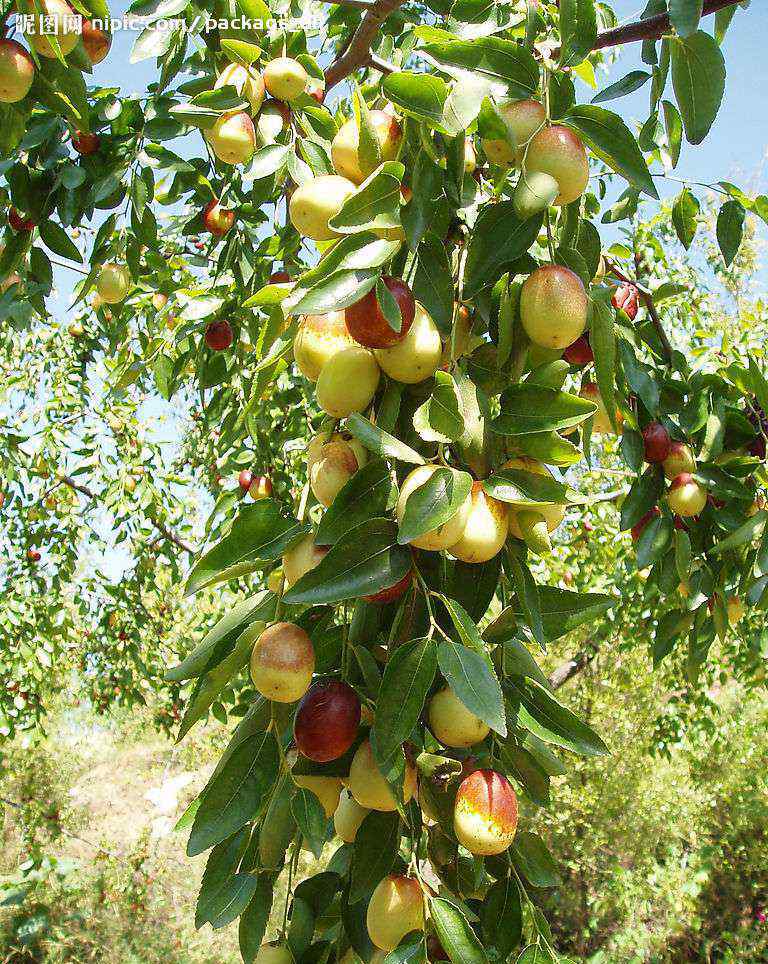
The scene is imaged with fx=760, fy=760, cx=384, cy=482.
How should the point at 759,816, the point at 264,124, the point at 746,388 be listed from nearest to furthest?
the point at 264,124
the point at 746,388
the point at 759,816

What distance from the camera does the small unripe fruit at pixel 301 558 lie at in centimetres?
73

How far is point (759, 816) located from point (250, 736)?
556 cm

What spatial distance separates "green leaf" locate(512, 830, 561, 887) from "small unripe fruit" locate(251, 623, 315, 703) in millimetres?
345

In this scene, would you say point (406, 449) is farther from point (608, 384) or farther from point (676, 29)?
point (676, 29)

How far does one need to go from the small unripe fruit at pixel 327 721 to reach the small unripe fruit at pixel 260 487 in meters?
1.55

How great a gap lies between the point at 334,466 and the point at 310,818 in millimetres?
320

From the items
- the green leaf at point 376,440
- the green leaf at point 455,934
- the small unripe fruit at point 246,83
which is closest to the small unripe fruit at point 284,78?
the small unripe fruit at point 246,83

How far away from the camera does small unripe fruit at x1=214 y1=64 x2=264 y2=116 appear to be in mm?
1123

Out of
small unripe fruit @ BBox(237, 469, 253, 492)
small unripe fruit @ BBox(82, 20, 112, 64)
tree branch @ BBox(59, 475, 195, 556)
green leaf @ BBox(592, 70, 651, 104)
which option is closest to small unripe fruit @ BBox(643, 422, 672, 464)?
green leaf @ BBox(592, 70, 651, 104)

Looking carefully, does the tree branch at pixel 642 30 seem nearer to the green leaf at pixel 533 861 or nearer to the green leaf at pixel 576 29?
the green leaf at pixel 576 29

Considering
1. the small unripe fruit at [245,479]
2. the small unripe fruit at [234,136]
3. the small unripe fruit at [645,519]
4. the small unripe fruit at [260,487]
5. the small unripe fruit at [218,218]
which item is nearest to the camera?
the small unripe fruit at [234,136]

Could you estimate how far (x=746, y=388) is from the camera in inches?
61.1

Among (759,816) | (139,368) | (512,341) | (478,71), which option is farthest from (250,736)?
(759,816)

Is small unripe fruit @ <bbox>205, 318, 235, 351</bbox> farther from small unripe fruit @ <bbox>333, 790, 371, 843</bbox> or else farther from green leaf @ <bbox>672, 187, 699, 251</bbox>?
small unripe fruit @ <bbox>333, 790, 371, 843</bbox>
